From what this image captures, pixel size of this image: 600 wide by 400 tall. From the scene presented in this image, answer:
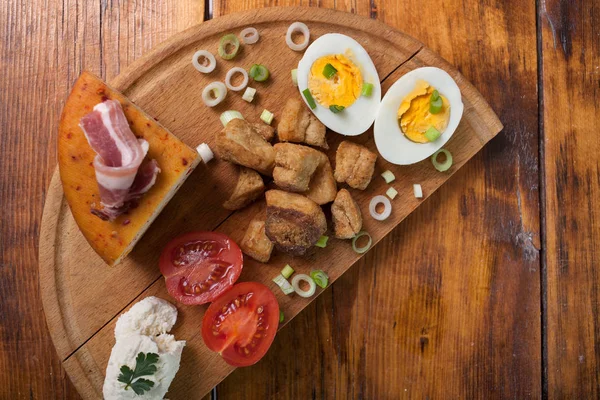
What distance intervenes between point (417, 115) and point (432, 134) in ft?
0.54

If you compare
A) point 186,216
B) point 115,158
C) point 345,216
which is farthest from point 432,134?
point 115,158

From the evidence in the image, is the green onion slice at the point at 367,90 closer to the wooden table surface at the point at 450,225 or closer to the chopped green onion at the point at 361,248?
the wooden table surface at the point at 450,225

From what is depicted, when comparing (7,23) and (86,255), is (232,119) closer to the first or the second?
(86,255)

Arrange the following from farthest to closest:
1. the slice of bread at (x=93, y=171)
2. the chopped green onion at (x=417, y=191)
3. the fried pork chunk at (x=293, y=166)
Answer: the chopped green onion at (x=417, y=191) → the fried pork chunk at (x=293, y=166) → the slice of bread at (x=93, y=171)

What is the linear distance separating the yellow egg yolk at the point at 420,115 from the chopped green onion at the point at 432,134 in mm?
27

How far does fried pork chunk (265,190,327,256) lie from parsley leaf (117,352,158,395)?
1.09 m

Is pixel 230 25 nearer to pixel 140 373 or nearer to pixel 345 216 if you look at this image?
pixel 345 216

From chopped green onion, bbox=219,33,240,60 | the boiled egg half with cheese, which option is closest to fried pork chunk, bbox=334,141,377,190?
the boiled egg half with cheese

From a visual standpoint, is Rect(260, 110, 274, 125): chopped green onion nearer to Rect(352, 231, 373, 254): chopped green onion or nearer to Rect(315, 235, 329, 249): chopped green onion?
Rect(315, 235, 329, 249): chopped green onion

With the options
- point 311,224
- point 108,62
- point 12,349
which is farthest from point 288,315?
point 108,62

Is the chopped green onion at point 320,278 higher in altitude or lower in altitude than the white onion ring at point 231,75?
lower

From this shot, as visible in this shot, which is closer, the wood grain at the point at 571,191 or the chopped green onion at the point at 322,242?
the chopped green onion at the point at 322,242

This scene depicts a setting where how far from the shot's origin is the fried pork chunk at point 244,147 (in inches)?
119

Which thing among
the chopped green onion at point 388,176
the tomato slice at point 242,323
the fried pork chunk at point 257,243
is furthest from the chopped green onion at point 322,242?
the chopped green onion at point 388,176
